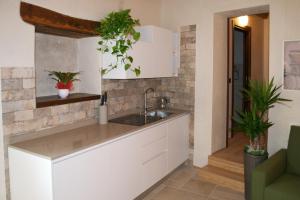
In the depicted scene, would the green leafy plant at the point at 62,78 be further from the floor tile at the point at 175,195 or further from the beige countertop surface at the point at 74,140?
the floor tile at the point at 175,195

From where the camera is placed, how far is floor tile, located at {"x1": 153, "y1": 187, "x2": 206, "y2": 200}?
2.90 m

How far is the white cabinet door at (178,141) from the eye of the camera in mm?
3326

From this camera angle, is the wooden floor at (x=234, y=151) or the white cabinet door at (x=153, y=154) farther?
the wooden floor at (x=234, y=151)

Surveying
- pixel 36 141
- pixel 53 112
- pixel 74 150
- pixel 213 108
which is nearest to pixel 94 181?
pixel 74 150

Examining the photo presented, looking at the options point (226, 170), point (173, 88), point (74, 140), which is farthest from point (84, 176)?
point (173, 88)

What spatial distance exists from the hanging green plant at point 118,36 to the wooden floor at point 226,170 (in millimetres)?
1667

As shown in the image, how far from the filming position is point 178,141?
352 centimetres

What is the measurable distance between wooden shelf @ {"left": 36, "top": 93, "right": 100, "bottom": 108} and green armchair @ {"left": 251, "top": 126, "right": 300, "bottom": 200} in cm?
184

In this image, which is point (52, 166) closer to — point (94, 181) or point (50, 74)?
point (94, 181)

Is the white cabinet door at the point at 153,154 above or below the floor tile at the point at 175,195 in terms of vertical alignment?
above

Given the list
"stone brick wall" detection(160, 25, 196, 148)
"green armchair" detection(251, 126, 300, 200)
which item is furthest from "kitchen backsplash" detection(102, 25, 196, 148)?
"green armchair" detection(251, 126, 300, 200)

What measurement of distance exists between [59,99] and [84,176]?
0.85 metres

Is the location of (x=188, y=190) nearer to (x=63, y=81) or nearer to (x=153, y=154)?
(x=153, y=154)

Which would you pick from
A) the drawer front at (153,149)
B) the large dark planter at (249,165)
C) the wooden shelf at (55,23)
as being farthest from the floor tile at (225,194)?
the wooden shelf at (55,23)
